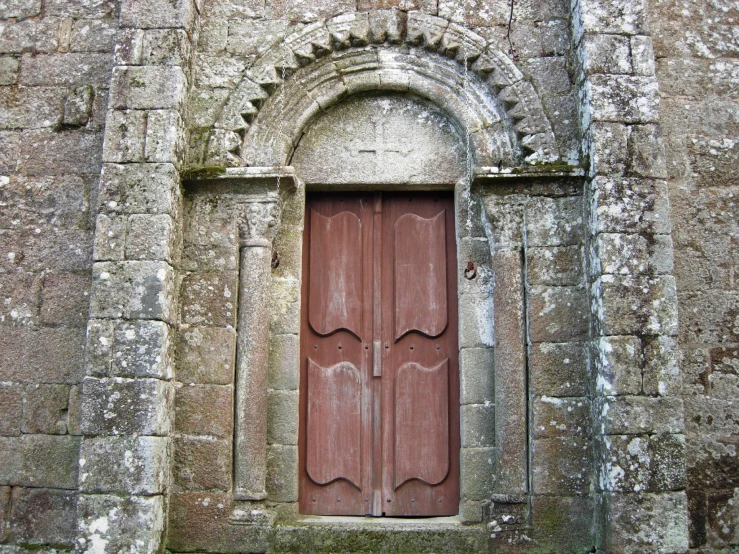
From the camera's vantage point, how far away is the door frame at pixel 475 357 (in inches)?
170

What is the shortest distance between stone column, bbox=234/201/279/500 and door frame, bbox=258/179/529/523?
0.11 m

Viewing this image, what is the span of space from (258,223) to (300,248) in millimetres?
303

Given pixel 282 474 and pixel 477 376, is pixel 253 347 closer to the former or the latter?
pixel 282 474

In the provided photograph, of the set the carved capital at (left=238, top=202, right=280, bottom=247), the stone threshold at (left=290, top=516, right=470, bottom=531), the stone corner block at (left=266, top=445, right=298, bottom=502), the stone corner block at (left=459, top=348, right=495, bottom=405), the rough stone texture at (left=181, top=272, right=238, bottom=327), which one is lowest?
the stone threshold at (left=290, top=516, right=470, bottom=531)

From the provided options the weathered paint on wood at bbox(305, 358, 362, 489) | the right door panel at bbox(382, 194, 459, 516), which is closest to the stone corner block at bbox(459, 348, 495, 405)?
the right door panel at bbox(382, 194, 459, 516)

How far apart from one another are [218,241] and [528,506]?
7.39 ft

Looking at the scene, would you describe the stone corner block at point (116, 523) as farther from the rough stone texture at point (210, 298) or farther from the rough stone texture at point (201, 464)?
the rough stone texture at point (210, 298)

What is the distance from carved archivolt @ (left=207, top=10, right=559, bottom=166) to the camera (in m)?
4.65

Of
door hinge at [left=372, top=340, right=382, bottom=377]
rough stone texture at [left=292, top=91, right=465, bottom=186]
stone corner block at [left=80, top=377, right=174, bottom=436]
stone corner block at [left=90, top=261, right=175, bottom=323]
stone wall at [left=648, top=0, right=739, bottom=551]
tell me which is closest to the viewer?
stone corner block at [left=80, top=377, right=174, bottom=436]

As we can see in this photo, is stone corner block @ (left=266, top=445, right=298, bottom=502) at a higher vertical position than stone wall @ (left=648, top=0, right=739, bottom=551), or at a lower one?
lower

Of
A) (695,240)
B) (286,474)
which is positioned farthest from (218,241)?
(695,240)

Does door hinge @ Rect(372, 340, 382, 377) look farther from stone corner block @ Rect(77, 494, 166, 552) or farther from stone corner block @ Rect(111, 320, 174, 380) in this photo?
stone corner block @ Rect(77, 494, 166, 552)

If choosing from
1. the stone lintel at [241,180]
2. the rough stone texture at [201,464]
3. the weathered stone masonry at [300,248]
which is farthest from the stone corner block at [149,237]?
the rough stone texture at [201,464]

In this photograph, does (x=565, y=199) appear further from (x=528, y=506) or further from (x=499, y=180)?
(x=528, y=506)
